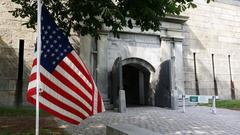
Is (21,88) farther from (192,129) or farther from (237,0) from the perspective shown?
(237,0)

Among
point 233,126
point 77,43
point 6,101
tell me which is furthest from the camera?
point 77,43

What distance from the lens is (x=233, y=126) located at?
737 centimetres

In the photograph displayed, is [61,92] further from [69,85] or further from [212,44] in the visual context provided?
[212,44]

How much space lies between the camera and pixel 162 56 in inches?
568

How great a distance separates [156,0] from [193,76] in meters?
11.3

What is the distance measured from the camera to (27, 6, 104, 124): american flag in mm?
3971

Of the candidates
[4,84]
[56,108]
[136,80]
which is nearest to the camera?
[56,108]

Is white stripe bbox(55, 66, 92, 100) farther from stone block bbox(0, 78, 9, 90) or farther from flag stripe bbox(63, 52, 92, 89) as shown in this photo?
stone block bbox(0, 78, 9, 90)

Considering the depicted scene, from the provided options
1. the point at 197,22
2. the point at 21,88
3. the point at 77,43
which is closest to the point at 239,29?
the point at 197,22

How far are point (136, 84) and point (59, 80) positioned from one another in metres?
14.1

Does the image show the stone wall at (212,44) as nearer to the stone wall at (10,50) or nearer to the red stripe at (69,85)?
the stone wall at (10,50)

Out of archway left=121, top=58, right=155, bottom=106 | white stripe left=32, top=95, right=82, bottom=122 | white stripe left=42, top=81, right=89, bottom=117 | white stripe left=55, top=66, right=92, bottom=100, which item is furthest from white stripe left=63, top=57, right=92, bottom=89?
archway left=121, top=58, right=155, bottom=106

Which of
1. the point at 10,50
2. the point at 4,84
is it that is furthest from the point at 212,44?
the point at 4,84

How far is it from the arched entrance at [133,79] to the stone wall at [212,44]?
2.78 meters
